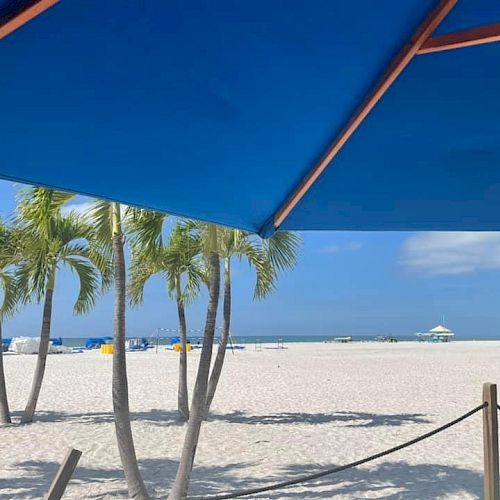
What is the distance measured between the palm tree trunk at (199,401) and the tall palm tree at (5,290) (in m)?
5.19

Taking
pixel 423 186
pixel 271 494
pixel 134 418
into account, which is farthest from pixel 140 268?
pixel 423 186

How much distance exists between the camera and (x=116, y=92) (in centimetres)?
161

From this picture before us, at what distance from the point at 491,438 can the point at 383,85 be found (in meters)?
2.22

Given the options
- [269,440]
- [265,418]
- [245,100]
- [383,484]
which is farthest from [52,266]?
[245,100]

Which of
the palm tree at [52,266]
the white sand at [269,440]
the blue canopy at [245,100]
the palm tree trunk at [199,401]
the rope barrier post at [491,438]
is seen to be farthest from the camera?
the palm tree at [52,266]

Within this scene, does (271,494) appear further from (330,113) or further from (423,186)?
(330,113)

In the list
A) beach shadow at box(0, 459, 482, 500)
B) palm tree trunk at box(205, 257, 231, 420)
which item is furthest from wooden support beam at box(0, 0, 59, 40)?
palm tree trunk at box(205, 257, 231, 420)

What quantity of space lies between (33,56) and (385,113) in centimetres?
114

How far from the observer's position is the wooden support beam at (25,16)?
1134 mm

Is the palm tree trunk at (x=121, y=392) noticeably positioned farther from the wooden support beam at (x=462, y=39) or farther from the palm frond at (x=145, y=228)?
the wooden support beam at (x=462, y=39)

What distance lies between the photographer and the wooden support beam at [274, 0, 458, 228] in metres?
1.47

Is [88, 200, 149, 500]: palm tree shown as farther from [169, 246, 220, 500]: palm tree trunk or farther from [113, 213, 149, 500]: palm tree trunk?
[169, 246, 220, 500]: palm tree trunk

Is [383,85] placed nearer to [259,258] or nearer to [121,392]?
[121,392]

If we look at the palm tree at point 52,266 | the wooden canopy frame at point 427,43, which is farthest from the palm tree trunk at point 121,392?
the palm tree at point 52,266
